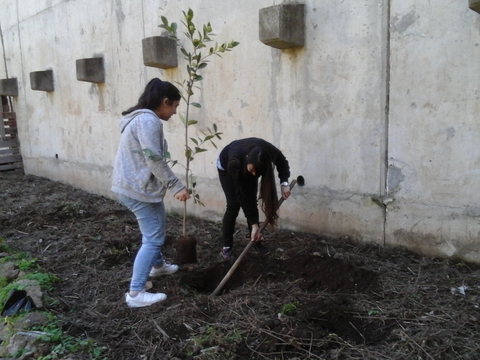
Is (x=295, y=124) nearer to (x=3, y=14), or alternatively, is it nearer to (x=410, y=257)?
(x=410, y=257)

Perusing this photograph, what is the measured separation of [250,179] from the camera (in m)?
4.00

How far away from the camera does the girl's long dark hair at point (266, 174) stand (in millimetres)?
3570

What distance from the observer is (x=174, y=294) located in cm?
361

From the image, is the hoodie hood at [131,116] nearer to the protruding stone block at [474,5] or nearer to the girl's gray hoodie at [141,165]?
the girl's gray hoodie at [141,165]

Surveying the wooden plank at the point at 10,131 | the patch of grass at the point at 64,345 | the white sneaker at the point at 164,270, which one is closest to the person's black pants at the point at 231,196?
the white sneaker at the point at 164,270

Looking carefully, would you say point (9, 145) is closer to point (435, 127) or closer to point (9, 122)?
point (9, 122)

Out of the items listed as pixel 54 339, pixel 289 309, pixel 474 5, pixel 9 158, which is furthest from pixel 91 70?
pixel 474 5

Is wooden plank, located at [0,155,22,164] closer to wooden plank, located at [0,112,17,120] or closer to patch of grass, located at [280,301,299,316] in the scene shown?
wooden plank, located at [0,112,17,120]

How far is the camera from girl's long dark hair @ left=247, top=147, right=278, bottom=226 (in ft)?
11.7

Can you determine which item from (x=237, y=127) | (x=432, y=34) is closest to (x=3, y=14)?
(x=237, y=127)

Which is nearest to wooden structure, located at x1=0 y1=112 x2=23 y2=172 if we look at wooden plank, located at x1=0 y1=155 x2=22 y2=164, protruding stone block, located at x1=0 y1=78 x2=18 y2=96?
wooden plank, located at x1=0 y1=155 x2=22 y2=164

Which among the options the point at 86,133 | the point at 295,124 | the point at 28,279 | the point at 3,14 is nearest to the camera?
the point at 28,279

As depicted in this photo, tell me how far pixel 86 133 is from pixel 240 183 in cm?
480

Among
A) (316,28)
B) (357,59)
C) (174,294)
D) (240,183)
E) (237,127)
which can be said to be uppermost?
(316,28)
